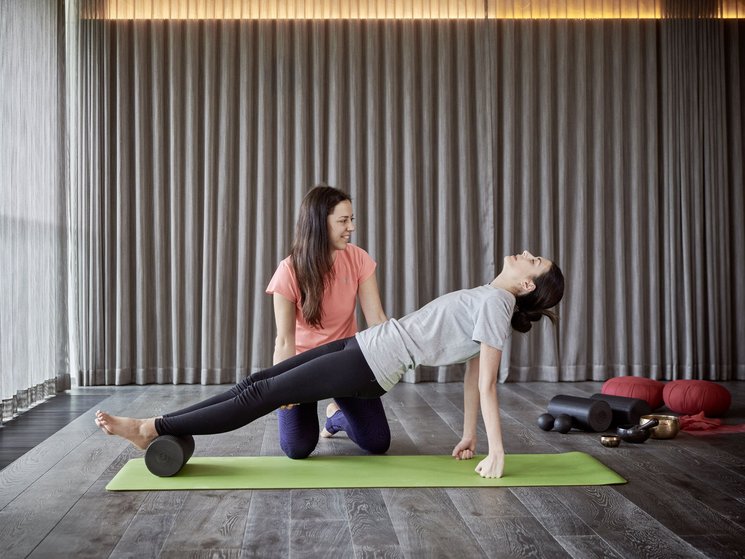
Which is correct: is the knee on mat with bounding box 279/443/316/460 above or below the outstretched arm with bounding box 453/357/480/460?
below

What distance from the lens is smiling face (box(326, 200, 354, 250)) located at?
2.73 metres

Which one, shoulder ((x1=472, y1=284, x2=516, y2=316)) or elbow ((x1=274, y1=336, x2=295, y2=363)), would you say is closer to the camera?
shoulder ((x1=472, y1=284, x2=516, y2=316))

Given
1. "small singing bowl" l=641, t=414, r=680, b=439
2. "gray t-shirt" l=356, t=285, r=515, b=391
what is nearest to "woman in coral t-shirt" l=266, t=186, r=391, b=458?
"gray t-shirt" l=356, t=285, r=515, b=391

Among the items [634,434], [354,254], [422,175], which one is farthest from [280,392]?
[422,175]

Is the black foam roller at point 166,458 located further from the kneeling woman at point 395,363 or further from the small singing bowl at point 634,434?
the small singing bowl at point 634,434

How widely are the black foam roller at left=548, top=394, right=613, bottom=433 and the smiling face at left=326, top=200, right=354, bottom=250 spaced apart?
47.8 inches

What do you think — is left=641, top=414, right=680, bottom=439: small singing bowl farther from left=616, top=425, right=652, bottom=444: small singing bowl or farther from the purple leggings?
the purple leggings

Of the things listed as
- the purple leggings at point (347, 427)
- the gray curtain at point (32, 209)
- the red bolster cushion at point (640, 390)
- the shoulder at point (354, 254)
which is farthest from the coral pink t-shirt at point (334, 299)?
the gray curtain at point (32, 209)

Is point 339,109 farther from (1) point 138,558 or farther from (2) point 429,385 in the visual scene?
(1) point 138,558

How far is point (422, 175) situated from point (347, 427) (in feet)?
7.93

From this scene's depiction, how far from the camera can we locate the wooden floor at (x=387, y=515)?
1779 millimetres

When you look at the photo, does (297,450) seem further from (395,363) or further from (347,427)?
(395,363)

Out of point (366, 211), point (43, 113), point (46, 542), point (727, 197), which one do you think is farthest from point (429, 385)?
point (46, 542)

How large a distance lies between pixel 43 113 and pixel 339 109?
1.70 m
